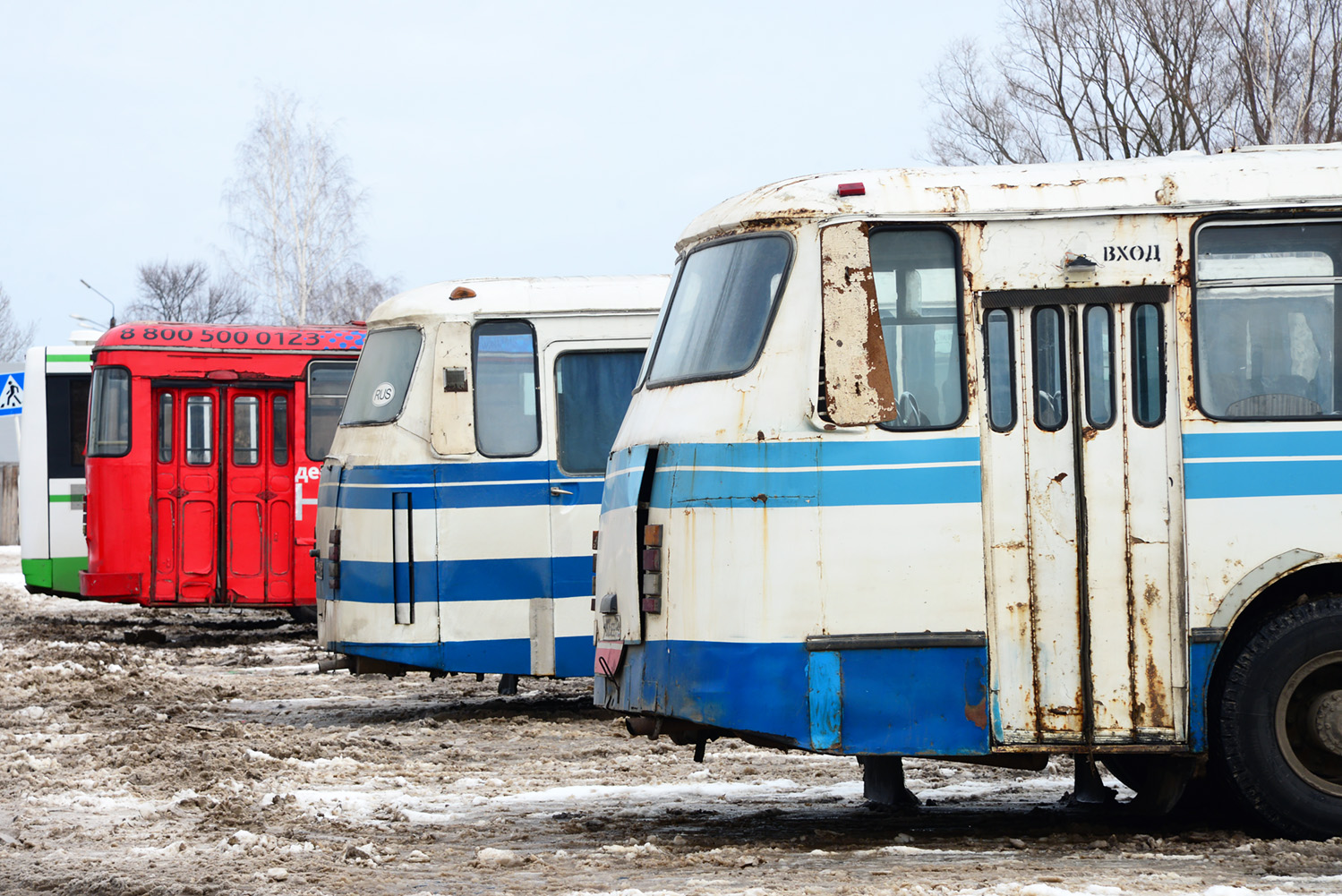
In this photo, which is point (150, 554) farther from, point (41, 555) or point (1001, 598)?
point (1001, 598)

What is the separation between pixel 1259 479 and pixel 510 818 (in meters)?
3.84

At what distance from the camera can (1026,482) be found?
6664mm

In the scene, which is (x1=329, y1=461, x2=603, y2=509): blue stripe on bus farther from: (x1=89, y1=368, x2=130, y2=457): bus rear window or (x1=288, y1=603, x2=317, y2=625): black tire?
(x1=288, y1=603, x2=317, y2=625): black tire

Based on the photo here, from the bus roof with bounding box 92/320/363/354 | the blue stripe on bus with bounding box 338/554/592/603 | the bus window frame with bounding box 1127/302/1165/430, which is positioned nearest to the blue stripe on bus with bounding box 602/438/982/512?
the bus window frame with bounding box 1127/302/1165/430

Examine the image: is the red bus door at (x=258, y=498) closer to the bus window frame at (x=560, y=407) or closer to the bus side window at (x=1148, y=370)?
the bus window frame at (x=560, y=407)

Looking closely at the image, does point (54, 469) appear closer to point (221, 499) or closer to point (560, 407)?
point (221, 499)

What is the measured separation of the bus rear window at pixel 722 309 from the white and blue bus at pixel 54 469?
1286 cm

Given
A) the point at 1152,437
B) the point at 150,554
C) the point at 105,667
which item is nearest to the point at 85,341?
the point at 150,554

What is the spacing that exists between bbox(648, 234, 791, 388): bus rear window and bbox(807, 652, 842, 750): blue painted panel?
1282mm

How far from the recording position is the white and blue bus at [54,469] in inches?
734

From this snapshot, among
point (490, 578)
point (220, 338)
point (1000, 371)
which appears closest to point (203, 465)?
point (220, 338)

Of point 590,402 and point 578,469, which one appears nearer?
point 578,469

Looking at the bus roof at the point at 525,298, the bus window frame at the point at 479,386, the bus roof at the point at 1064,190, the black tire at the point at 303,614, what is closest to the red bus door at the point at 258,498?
the black tire at the point at 303,614

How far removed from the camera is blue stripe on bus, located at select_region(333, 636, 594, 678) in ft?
36.8
